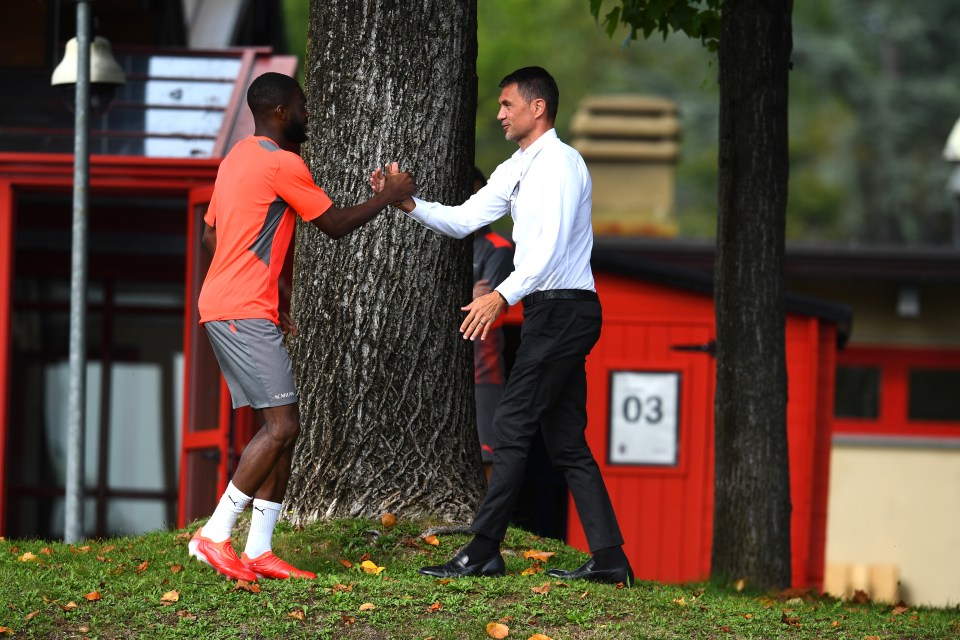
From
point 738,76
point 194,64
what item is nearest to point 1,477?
point 194,64

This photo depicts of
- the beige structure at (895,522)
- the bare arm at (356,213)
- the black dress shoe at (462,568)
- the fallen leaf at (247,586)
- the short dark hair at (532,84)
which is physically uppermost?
the short dark hair at (532,84)

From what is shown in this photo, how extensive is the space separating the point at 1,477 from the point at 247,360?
17.7 feet

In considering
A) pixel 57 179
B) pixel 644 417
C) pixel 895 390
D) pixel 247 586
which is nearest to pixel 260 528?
pixel 247 586

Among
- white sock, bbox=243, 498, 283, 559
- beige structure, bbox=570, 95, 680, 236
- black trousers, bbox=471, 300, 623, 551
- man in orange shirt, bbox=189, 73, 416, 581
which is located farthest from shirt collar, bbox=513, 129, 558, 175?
beige structure, bbox=570, 95, 680, 236

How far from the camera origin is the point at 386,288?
23.9ft

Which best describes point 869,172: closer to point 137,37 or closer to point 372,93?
point 137,37

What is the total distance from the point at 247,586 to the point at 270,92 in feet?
6.36

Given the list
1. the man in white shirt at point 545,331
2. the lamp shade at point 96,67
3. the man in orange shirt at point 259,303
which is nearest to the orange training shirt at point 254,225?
the man in orange shirt at point 259,303

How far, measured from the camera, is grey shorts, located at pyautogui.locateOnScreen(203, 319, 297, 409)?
6.24 meters

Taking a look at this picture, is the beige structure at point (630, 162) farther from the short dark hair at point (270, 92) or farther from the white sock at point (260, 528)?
the white sock at point (260, 528)

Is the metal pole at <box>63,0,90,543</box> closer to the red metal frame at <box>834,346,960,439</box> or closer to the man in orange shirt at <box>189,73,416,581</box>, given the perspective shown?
the man in orange shirt at <box>189,73,416,581</box>

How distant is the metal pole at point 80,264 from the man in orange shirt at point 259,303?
3.87 meters

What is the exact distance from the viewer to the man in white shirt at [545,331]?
6480mm

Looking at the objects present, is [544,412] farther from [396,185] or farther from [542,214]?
[396,185]
